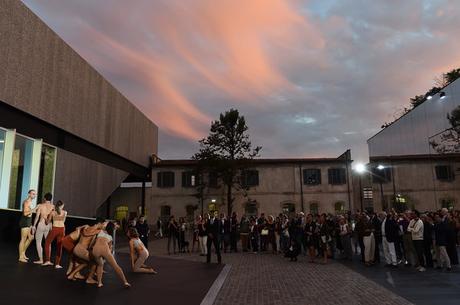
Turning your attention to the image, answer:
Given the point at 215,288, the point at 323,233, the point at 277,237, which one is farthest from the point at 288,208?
the point at 215,288

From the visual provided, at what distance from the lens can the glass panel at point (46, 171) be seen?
23.8 m

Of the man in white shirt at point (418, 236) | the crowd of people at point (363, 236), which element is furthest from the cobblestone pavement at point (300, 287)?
the man in white shirt at point (418, 236)

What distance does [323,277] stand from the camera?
40.5ft

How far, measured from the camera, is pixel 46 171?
80.0ft

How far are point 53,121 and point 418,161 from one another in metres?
28.0

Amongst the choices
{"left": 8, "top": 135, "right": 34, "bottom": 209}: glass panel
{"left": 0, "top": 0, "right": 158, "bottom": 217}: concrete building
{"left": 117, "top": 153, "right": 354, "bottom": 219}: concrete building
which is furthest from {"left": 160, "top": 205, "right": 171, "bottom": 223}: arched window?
{"left": 8, "top": 135, "right": 34, "bottom": 209}: glass panel

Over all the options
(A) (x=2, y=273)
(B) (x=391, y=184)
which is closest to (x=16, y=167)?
(A) (x=2, y=273)

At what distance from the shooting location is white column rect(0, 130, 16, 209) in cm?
1898

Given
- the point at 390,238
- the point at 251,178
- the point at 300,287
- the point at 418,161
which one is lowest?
→ the point at 300,287

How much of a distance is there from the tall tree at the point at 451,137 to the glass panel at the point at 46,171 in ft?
83.9

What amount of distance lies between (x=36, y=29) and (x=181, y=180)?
2790 centimetres

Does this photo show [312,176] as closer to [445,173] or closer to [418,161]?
[418,161]

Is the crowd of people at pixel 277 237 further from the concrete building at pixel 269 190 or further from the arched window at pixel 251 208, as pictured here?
the concrete building at pixel 269 190

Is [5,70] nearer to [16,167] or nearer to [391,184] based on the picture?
[16,167]
